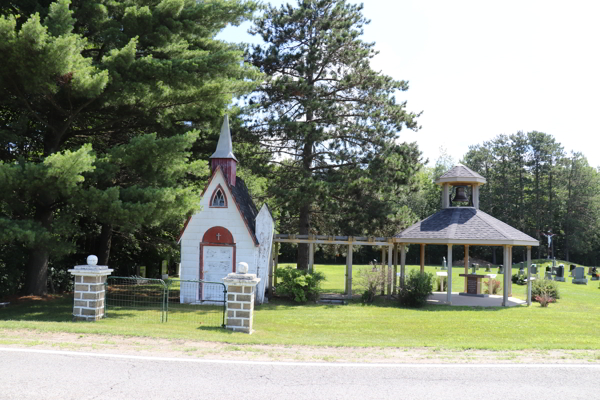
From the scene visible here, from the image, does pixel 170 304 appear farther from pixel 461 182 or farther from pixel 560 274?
pixel 560 274

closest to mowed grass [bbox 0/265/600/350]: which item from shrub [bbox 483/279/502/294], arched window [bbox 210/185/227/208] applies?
shrub [bbox 483/279/502/294]

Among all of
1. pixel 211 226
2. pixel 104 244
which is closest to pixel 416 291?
pixel 211 226

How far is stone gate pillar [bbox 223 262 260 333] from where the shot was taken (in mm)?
10188

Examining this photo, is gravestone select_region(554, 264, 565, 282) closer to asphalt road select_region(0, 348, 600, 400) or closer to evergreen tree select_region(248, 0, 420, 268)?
evergreen tree select_region(248, 0, 420, 268)

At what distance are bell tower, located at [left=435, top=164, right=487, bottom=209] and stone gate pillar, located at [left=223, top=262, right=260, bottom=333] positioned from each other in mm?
12750

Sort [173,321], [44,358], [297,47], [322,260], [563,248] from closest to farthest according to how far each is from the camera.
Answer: [44,358], [173,321], [297,47], [322,260], [563,248]

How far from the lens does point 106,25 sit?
15.7m

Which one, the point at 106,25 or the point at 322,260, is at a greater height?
the point at 106,25

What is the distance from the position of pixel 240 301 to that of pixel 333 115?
44.6 ft

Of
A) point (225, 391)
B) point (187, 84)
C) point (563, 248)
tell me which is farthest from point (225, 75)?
point (563, 248)

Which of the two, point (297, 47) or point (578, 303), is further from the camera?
point (297, 47)

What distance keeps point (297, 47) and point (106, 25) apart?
1013 cm

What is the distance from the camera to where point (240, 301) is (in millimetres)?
10258

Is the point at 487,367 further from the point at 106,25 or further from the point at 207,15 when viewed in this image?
the point at 106,25
